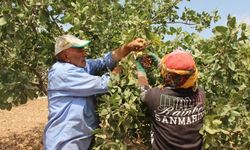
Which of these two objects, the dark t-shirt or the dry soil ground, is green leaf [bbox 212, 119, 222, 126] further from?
the dry soil ground

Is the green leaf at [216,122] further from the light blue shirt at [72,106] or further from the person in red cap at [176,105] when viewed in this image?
the light blue shirt at [72,106]

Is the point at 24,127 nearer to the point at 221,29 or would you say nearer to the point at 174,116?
the point at 174,116

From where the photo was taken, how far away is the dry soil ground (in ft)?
32.5

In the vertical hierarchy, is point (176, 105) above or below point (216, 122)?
above

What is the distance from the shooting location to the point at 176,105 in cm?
352

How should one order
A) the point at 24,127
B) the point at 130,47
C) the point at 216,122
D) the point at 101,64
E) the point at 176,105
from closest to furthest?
the point at 176,105 < the point at 216,122 < the point at 130,47 < the point at 101,64 < the point at 24,127

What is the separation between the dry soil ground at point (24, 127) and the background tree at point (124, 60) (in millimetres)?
4656

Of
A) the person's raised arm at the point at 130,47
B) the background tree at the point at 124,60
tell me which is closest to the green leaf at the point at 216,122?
the background tree at the point at 124,60

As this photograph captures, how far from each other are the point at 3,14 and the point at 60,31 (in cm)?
62

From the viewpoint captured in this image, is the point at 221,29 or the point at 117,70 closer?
the point at 221,29

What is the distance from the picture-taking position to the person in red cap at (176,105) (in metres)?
3.46

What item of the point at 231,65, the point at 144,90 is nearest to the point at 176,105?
the point at 144,90

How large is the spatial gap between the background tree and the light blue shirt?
0.12 meters

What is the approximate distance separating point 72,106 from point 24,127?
28.2 ft
